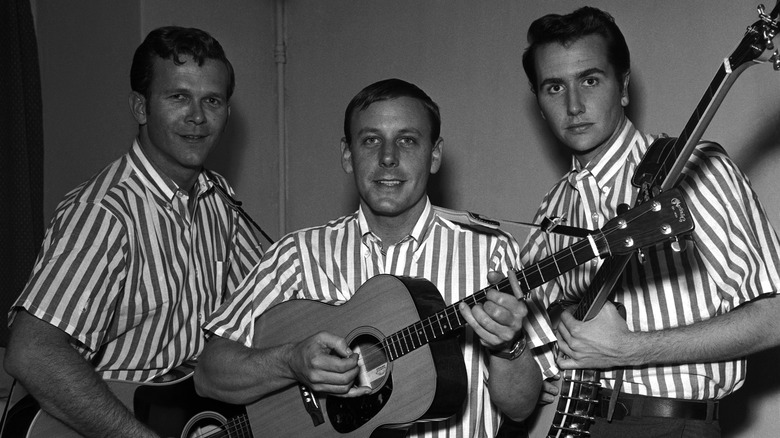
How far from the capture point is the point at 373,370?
2281mm

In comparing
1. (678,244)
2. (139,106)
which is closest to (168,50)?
(139,106)

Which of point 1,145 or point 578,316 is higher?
point 1,145

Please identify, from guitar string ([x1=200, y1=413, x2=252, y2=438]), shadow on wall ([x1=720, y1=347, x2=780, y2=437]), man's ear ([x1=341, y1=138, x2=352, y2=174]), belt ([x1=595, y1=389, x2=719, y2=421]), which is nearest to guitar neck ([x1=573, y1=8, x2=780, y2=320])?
belt ([x1=595, y1=389, x2=719, y2=421])

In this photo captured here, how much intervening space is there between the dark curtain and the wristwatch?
82.8 inches

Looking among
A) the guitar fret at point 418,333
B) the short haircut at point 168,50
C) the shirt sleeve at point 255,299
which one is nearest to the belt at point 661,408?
the guitar fret at point 418,333

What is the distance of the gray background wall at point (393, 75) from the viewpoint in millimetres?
2607

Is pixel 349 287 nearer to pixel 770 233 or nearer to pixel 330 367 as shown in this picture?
pixel 330 367

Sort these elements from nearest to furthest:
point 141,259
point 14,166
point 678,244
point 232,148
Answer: point 678,244, point 141,259, point 14,166, point 232,148

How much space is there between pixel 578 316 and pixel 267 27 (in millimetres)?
2313

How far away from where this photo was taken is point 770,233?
2090mm

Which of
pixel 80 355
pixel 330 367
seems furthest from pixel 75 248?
pixel 330 367

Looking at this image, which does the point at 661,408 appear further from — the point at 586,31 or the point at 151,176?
the point at 151,176

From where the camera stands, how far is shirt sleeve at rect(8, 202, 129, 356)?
2.38m

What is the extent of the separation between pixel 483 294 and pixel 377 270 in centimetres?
48
